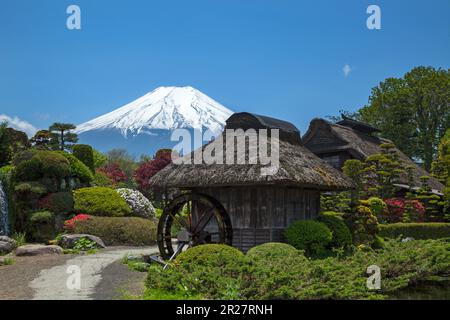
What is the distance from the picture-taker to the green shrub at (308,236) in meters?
16.5

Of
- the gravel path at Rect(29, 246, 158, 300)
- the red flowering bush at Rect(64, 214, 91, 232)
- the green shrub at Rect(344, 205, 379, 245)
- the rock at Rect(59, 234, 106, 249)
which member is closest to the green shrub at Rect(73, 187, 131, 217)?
the red flowering bush at Rect(64, 214, 91, 232)

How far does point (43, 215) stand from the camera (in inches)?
866

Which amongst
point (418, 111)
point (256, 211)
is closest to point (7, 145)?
point (256, 211)

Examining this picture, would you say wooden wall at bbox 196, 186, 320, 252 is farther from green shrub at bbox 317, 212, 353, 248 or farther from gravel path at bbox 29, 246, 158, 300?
gravel path at bbox 29, 246, 158, 300

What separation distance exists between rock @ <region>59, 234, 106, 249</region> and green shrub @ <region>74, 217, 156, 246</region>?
1071 millimetres

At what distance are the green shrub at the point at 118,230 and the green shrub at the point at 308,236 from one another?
797 centimetres

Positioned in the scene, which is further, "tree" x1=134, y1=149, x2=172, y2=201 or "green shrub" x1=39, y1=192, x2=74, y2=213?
"tree" x1=134, y1=149, x2=172, y2=201

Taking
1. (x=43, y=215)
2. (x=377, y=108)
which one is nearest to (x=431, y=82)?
(x=377, y=108)

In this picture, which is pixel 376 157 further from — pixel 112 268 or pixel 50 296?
pixel 50 296

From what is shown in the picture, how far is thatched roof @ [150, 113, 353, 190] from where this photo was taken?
1625cm

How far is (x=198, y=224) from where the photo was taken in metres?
18.4

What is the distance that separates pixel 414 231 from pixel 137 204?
13714 millimetres
